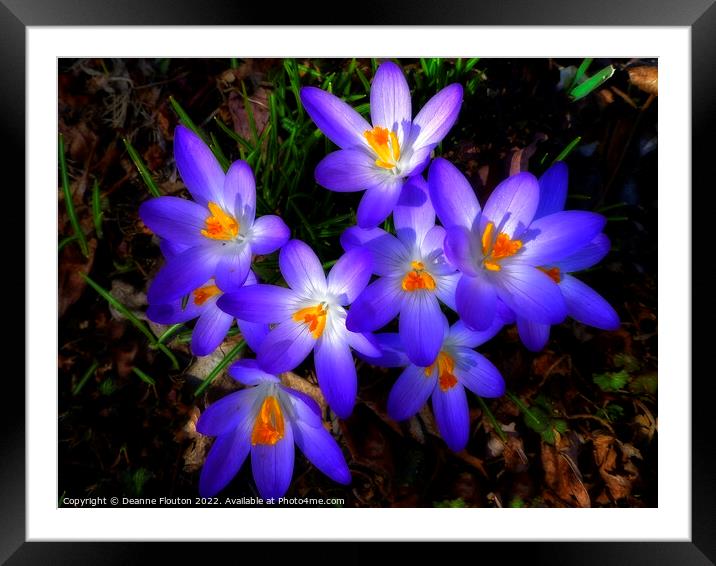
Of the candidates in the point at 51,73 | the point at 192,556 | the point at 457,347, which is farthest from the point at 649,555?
the point at 51,73

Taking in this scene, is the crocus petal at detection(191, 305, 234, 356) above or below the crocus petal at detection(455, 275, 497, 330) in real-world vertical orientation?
below

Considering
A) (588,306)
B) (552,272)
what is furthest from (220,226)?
(588,306)

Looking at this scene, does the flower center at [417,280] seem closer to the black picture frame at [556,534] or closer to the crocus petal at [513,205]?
the crocus petal at [513,205]

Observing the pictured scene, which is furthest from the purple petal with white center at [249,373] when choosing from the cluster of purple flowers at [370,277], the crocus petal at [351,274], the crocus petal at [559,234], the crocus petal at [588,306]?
the crocus petal at [588,306]

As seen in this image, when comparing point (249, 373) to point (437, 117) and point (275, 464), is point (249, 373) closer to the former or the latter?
point (275, 464)

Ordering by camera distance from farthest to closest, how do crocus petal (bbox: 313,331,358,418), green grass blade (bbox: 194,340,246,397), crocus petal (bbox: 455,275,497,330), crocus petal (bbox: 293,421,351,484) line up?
1. green grass blade (bbox: 194,340,246,397)
2. crocus petal (bbox: 293,421,351,484)
3. crocus petal (bbox: 313,331,358,418)
4. crocus petal (bbox: 455,275,497,330)

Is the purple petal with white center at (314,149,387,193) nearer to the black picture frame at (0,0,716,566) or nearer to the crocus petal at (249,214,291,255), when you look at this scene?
the crocus petal at (249,214,291,255)

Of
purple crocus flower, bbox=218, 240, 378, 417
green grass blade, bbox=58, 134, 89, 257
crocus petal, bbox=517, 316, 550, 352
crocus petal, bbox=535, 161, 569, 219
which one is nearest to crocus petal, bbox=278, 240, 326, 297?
purple crocus flower, bbox=218, 240, 378, 417
